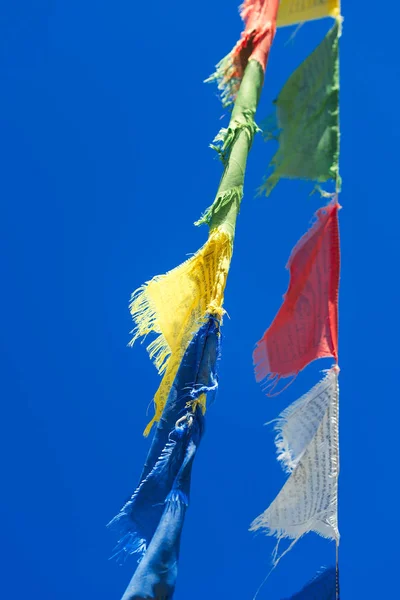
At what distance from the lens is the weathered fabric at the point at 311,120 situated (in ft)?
7.29

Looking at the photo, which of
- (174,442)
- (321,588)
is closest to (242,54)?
(174,442)

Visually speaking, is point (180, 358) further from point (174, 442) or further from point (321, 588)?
point (321, 588)

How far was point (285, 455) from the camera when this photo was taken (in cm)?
197

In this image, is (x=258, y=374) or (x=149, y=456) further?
(x=258, y=374)

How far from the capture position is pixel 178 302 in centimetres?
200

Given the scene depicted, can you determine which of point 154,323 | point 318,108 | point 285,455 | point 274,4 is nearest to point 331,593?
point 285,455

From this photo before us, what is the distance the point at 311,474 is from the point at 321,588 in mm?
287

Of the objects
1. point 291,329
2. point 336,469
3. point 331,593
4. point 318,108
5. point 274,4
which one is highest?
point 274,4

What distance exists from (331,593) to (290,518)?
8.3 inches

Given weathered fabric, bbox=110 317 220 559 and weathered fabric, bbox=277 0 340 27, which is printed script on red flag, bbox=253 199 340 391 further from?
weathered fabric, bbox=277 0 340 27

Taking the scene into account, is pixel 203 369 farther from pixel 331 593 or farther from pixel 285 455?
pixel 331 593

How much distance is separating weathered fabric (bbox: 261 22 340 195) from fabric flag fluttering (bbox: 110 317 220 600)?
68 centimetres

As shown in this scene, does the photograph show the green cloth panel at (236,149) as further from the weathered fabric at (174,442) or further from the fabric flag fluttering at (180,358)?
the weathered fabric at (174,442)

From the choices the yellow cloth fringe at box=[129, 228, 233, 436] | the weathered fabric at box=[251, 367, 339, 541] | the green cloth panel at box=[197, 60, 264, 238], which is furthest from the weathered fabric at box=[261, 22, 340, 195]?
the weathered fabric at box=[251, 367, 339, 541]
